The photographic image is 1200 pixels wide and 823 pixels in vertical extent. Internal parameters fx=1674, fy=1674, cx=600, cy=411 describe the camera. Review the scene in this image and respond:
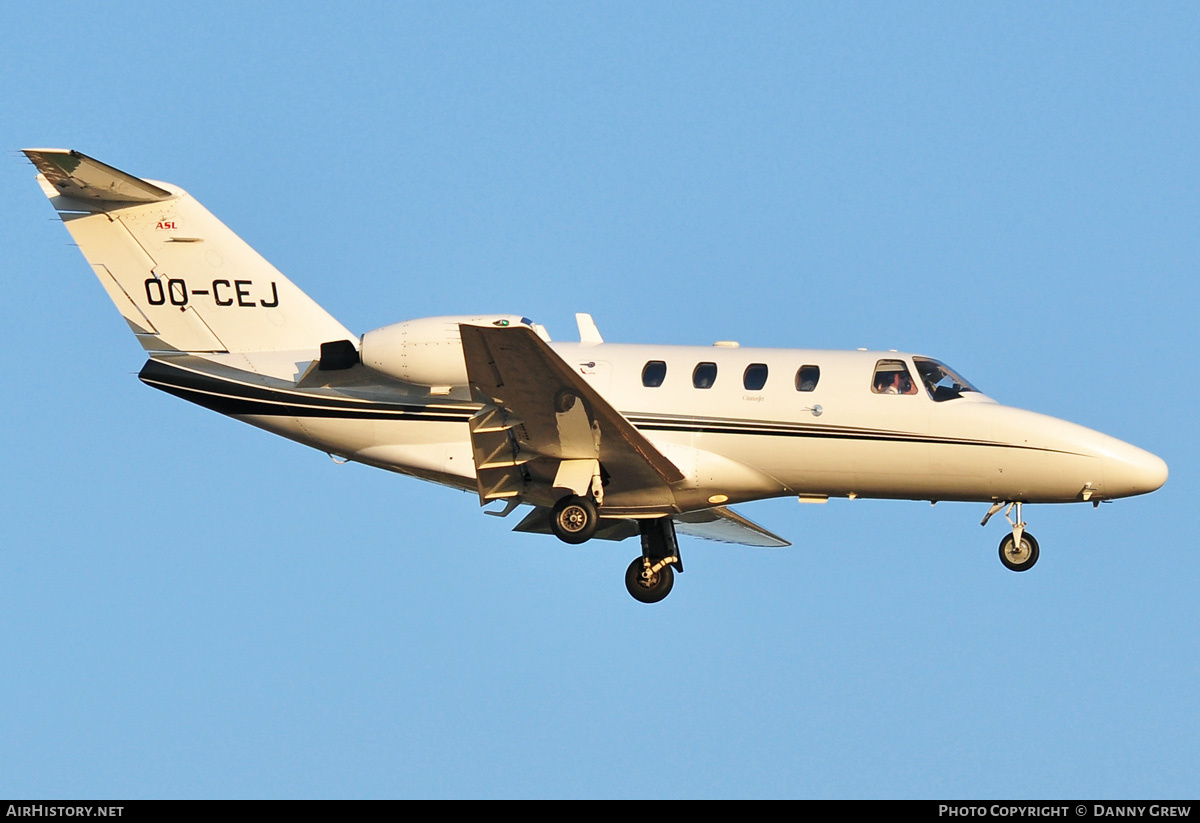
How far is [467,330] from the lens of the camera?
21.0 m

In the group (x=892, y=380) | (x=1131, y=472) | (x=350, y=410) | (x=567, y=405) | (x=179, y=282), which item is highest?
(x=179, y=282)

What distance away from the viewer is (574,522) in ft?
72.9

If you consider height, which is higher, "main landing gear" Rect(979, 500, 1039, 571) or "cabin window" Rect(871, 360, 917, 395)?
"cabin window" Rect(871, 360, 917, 395)

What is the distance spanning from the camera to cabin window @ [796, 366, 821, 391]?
74.1ft

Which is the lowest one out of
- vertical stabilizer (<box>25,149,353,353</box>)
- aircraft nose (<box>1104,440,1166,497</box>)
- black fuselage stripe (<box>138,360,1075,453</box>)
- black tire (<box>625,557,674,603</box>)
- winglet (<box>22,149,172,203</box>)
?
black tire (<box>625,557,674,603</box>)

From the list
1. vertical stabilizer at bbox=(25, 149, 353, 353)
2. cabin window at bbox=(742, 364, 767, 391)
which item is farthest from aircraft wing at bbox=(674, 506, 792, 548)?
vertical stabilizer at bbox=(25, 149, 353, 353)

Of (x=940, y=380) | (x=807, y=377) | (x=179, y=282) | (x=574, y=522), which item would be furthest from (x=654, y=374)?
(x=179, y=282)

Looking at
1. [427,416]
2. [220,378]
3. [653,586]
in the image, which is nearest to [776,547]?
[653,586]

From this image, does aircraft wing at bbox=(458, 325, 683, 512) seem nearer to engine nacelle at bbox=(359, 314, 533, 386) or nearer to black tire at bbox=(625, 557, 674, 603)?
engine nacelle at bbox=(359, 314, 533, 386)

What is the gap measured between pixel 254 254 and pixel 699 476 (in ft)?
24.6

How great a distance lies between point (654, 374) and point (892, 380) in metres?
3.23

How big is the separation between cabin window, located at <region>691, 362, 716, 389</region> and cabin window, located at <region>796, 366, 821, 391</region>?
3.77 feet

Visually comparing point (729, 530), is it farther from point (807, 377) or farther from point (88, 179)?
point (88, 179)

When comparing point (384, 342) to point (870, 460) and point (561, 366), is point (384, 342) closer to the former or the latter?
point (561, 366)
